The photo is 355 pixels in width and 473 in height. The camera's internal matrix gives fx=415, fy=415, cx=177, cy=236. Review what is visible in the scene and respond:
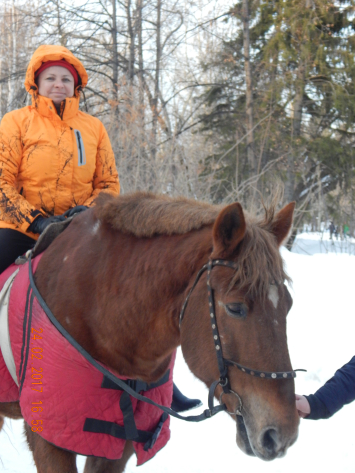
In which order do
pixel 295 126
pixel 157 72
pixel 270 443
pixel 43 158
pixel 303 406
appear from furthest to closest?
pixel 157 72
pixel 295 126
pixel 43 158
pixel 303 406
pixel 270 443

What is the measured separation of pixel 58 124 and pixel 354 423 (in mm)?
3367

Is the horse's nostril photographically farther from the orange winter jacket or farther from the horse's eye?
the orange winter jacket

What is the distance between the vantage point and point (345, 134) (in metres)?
11.2

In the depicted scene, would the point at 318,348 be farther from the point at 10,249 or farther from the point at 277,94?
the point at 277,94

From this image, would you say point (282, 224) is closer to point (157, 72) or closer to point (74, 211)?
point (74, 211)

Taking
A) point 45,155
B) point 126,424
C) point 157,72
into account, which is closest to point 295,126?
point 157,72

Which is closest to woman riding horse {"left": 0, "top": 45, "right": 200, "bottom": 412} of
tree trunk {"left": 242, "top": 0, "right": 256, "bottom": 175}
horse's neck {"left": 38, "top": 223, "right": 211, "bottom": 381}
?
horse's neck {"left": 38, "top": 223, "right": 211, "bottom": 381}

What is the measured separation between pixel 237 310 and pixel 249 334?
95 mm

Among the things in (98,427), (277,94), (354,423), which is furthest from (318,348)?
(277,94)

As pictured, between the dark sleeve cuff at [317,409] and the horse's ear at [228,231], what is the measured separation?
1.09 metres

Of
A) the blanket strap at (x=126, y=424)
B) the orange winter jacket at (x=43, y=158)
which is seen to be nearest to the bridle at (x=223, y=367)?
the blanket strap at (x=126, y=424)

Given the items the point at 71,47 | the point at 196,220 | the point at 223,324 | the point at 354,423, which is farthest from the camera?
the point at 71,47

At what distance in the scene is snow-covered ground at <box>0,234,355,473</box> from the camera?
10.7ft

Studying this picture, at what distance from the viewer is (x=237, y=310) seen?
1524 mm
